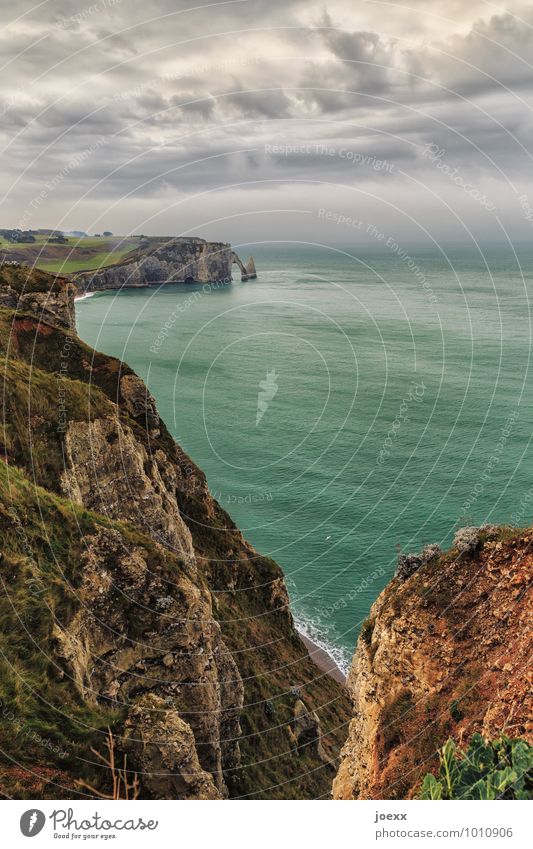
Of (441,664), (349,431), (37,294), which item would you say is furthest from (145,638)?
(349,431)

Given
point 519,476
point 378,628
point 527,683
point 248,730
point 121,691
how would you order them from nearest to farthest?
point 527,683
point 378,628
point 121,691
point 248,730
point 519,476

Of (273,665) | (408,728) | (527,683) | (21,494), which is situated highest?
(21,494)

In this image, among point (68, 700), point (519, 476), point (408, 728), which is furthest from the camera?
point (519, 476)

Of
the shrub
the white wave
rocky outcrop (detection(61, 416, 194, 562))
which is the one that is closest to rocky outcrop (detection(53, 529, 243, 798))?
rocky outcrop (detection(61, 416, 194, 562))

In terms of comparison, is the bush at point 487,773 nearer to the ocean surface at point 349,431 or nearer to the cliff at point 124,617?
the cliff at point 124,617

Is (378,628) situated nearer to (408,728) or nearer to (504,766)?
(408,728)

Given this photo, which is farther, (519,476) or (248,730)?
(519,476)

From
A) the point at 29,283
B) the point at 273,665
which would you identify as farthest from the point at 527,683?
the point at 29,283

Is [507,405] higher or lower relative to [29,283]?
lower
